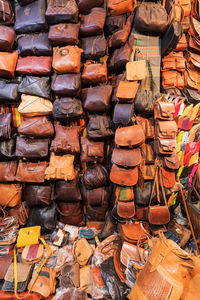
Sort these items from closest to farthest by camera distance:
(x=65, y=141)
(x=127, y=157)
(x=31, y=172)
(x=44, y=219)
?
1. (x=127, y=157)
2. (x=65, y=141)
3. (x=31, y=172)
4. (x=44, y=219)

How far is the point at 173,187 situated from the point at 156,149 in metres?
0.76

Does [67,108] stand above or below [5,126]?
above

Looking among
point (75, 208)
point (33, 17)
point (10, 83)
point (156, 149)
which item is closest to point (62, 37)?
point (33, 17)

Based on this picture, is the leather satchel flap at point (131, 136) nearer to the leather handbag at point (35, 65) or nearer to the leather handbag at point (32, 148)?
the leather handbag at point (32, 148)

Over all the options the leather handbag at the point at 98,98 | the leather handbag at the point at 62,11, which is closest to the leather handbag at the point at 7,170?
the leather handbag at the point at 98,98

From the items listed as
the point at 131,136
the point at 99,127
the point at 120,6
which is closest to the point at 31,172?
the point at 99,127

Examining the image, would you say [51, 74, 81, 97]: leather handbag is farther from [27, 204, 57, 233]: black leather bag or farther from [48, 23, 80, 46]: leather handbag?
[27, 204, 57, 233]: black leather bag

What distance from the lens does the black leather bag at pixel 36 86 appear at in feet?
8.43

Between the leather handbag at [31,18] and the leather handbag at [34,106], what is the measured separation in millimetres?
967

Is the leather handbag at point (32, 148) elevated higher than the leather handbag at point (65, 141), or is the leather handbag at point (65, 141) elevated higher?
the leather handbag at point (65, 141)

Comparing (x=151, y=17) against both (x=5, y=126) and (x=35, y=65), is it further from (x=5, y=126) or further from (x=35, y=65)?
(x=5, y=126)

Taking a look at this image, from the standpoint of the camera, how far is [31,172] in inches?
110

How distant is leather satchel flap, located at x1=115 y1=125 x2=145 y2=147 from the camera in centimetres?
236

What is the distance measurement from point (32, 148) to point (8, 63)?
130cm
